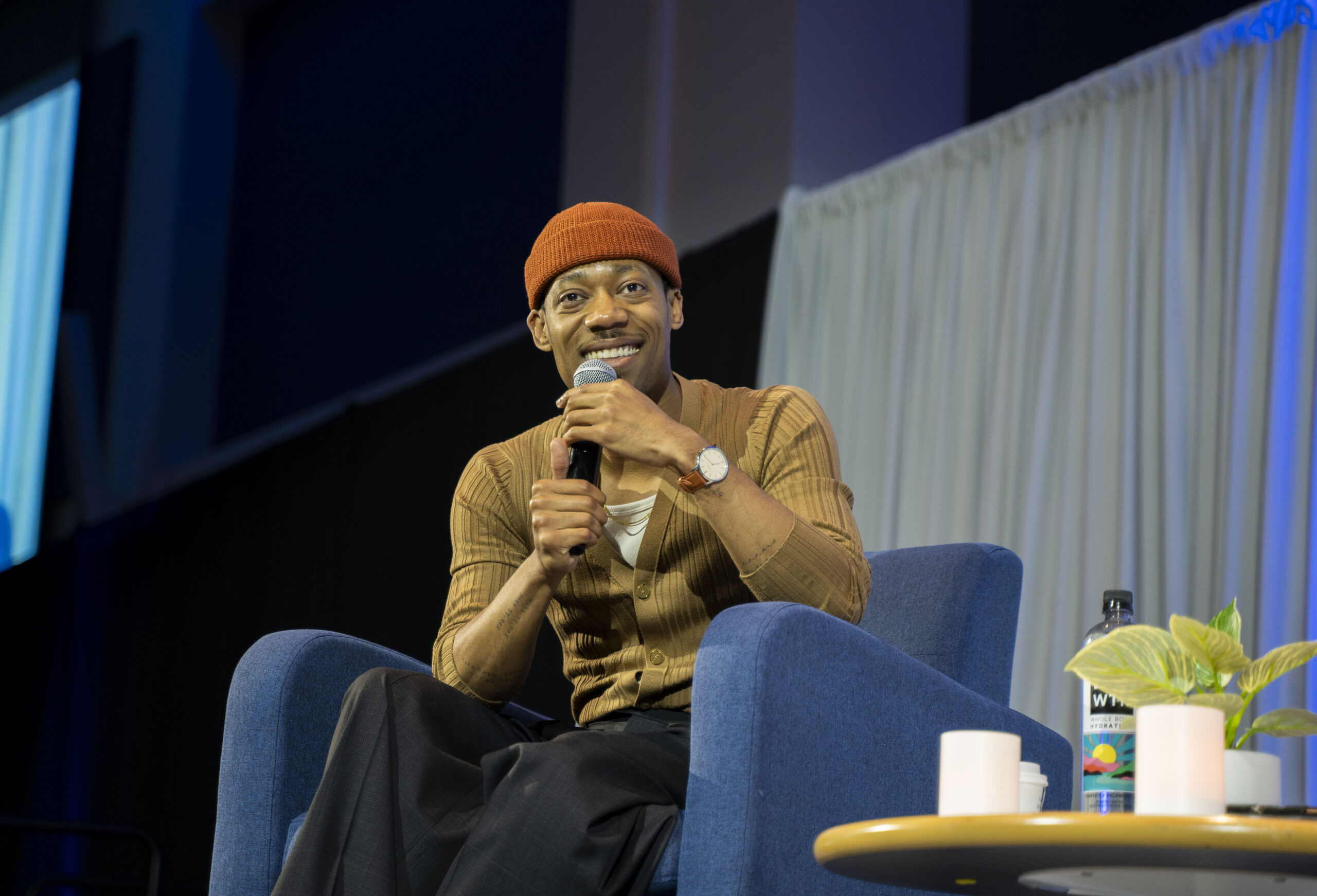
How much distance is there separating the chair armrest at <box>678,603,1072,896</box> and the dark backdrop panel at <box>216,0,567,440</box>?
3.08 meters

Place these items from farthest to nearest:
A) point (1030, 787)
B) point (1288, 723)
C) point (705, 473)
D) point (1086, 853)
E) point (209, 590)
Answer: point (209, 590) → point (705, 473) → point (1030, 787) → point (1288, 723) → point (1086, 853)

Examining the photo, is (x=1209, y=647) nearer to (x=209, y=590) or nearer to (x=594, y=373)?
(x=594, y=373)

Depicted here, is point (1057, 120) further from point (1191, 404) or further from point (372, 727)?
point (372, 727)

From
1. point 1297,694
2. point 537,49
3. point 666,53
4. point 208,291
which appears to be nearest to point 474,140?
point 537,49

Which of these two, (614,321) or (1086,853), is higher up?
(614,321)

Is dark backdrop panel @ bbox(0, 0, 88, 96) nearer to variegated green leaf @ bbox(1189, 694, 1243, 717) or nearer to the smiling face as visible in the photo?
the smiling face

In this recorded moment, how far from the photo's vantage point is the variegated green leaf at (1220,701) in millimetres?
936

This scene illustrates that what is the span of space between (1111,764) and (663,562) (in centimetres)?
62

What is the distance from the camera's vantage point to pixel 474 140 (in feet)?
15.4

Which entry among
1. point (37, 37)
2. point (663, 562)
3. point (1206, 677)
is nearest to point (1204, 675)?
point (1206, 677)

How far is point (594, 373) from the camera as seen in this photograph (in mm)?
1639

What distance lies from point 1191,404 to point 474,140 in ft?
8.75

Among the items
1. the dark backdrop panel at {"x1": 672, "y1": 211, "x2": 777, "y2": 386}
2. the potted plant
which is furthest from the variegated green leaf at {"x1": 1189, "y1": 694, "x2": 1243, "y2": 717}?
the dark backdrop panel at {"x1": 672, "y1": 211, "x2": 777, "y2": 386}

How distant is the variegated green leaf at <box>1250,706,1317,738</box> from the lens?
37.4 inches
